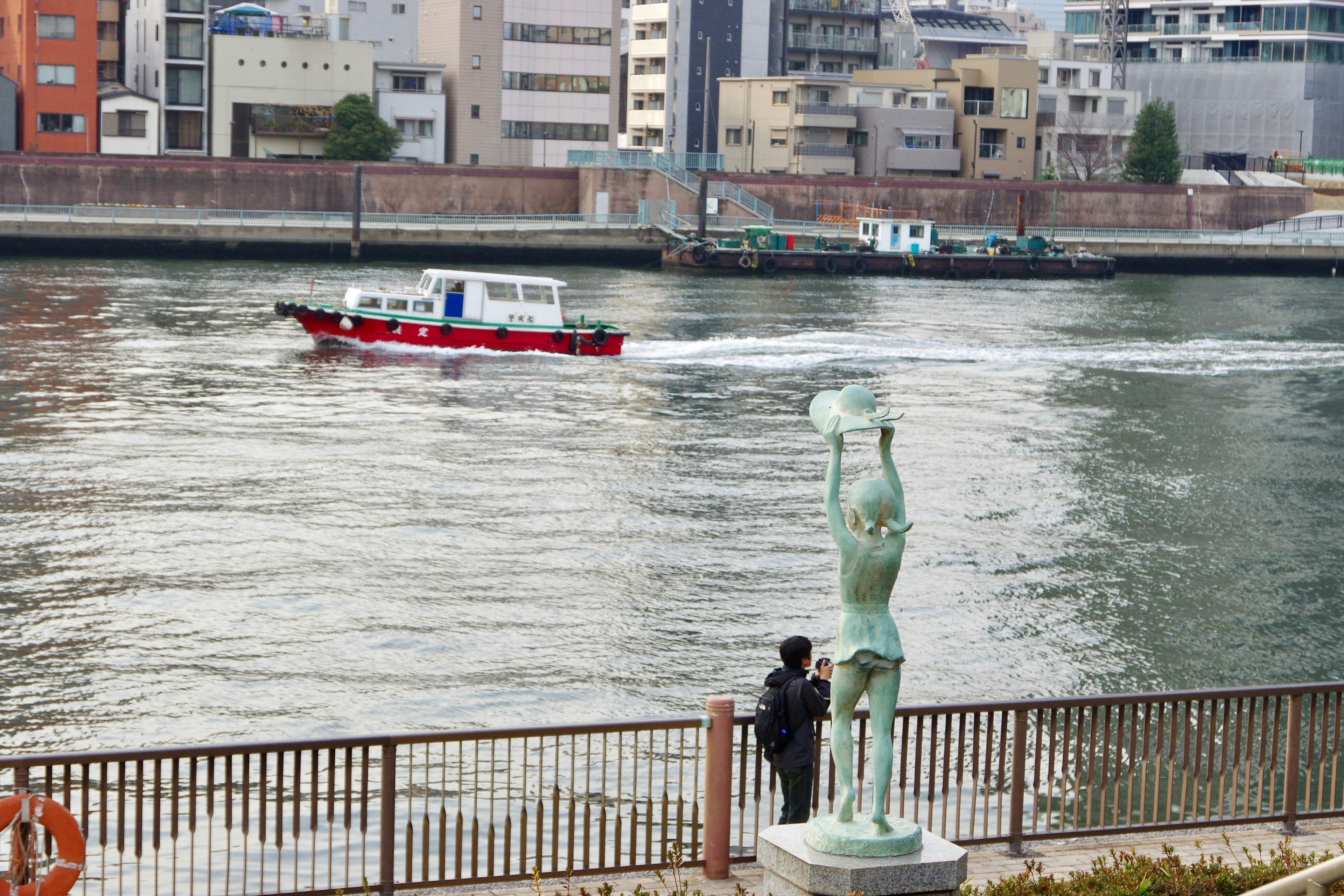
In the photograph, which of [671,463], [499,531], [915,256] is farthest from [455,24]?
[499,531]

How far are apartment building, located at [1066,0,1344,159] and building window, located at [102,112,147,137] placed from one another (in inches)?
2399

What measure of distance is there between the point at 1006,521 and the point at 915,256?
55.0 meters

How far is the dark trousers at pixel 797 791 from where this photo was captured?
9.50 m

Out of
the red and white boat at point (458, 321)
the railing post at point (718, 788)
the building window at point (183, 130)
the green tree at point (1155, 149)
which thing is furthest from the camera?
the green tree at point (1155, 149)

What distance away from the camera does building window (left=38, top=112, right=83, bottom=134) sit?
7938 cm

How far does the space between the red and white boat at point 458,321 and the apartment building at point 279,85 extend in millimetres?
39011

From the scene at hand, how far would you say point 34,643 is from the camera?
17797mm

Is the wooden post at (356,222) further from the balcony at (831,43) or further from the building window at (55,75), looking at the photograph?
the balcony at (831,43)

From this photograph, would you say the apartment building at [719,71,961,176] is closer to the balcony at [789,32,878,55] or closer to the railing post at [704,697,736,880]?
the balcony at [789,32,878,55]

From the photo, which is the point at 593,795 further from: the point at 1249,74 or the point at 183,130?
the point at 1249,74

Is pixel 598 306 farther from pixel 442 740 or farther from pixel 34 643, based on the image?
pixel 442 740

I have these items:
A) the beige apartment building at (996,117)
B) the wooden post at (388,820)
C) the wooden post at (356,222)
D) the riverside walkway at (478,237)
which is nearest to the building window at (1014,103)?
the beige apartment building at (996,117)

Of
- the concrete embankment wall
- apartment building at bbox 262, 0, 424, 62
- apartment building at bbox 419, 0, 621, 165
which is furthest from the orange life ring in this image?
apartment building at bbox 262, 0, 424, 62

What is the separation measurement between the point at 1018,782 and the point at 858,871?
2562 mm
